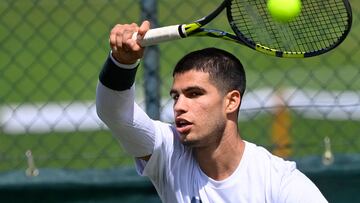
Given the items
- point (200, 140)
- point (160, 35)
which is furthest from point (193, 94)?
point (160, 35)

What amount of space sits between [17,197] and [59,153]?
285 centimetres

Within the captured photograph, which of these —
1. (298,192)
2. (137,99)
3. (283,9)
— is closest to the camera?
(283,9)

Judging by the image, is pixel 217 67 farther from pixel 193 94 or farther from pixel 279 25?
pixel 279 25

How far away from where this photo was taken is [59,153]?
8.63m

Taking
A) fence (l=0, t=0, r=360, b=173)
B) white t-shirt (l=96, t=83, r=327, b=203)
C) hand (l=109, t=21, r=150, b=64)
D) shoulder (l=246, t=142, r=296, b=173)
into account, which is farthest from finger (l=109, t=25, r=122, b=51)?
fence (l=0, t=0, r=360, b=173)

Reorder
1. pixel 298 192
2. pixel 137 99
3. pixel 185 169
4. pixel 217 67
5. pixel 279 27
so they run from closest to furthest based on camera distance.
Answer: pixel 298 192 → pixel 217 67 → pixel 185 169 → pixel 279 27 → pixel 137 99

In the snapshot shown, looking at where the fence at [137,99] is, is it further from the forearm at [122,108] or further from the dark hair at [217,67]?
the forearm at [122,108]

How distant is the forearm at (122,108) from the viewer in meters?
4.23

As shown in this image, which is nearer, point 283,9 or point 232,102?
point 283,9

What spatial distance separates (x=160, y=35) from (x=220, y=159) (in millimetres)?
734

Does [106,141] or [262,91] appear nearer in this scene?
[106,141]

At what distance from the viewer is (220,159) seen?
4.52 meters

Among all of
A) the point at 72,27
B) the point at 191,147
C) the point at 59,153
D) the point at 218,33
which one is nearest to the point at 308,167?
the point at 191,147

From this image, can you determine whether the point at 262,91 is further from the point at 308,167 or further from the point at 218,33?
the point at 218,33
